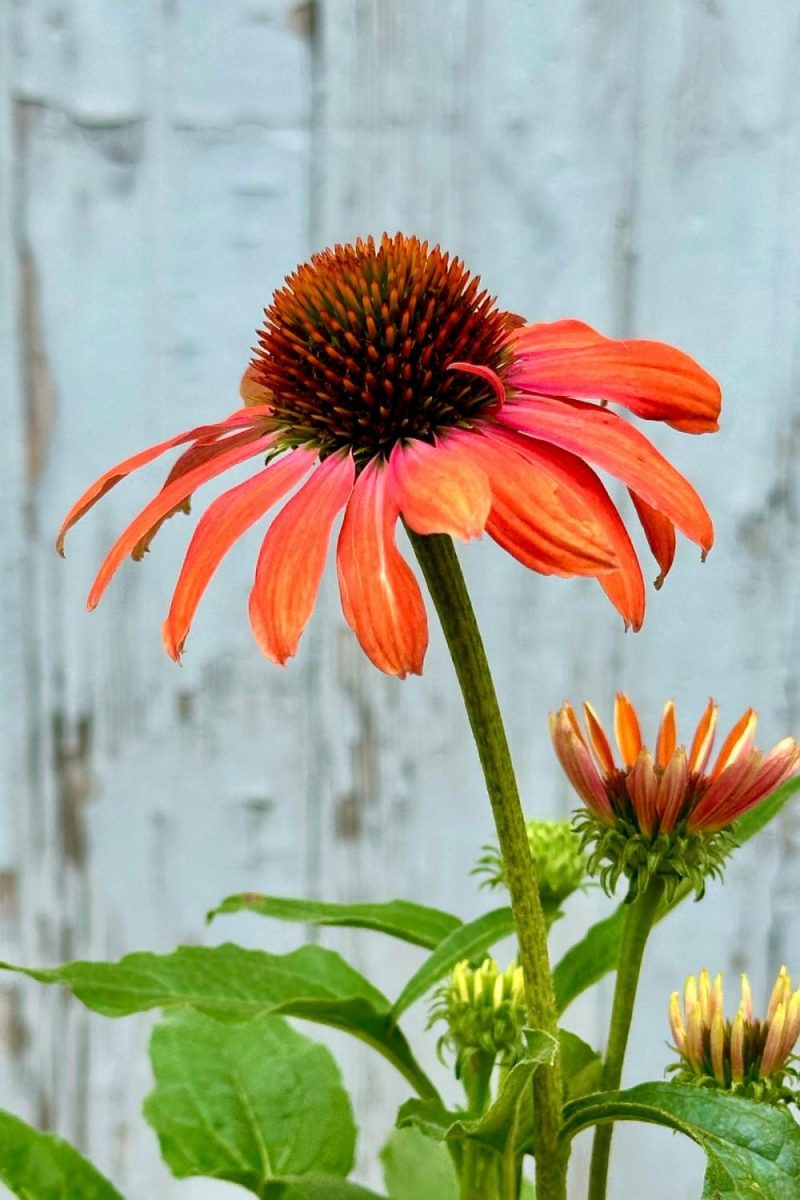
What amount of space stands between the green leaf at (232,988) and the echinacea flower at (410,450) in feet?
0.53

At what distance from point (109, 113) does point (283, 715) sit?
42cm

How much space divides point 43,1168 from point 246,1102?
0.09 meters

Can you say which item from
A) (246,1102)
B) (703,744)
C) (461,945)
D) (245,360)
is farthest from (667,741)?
(245,360)

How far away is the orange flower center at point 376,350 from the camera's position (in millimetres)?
361

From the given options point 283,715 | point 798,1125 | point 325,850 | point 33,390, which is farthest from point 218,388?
point 798,1125

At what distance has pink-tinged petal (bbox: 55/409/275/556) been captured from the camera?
36 cm

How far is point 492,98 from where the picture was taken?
822mm

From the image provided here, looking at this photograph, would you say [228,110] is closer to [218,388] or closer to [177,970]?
[218,388]

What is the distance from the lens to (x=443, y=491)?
29 cm

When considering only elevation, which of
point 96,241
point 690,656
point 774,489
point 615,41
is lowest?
point 690,656

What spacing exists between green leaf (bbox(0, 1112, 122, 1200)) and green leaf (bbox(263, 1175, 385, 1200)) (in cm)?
10

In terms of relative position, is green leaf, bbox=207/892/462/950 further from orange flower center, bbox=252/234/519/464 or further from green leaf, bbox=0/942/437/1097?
orange flower center, bbox=252/234/519/464

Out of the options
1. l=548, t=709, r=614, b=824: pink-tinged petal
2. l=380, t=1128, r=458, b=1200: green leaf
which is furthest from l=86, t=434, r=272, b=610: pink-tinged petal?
l=380, t=1128, r=458, b=1200: green leaf

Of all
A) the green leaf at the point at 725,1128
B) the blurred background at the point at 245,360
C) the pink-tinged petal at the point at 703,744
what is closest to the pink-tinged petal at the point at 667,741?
the pink-tinged petal at the point at 703,744
